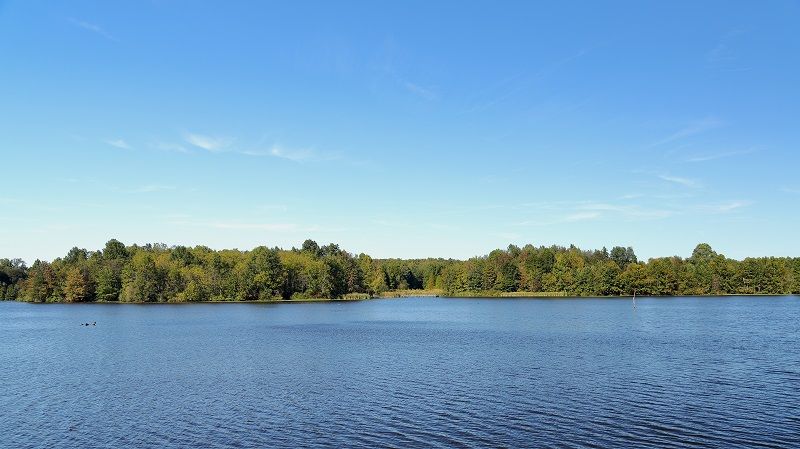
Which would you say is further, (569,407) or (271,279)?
(271,279)

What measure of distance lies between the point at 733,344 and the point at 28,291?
208871 millimetres

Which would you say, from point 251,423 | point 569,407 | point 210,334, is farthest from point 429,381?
point 210,334

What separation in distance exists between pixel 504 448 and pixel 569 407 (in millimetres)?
8613

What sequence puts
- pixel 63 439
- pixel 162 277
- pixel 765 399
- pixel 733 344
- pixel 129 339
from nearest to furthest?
pixel 63 439
pixel 765 399
pixel 733 344
pixel 129 339
pixel 162 277

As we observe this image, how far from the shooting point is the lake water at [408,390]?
29250 millimetres

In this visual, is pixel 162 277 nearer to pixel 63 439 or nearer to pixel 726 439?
pixel 63 439

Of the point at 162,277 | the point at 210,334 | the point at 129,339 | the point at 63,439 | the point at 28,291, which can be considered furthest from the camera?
the point at 28,291

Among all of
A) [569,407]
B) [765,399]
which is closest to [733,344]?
[765,399]

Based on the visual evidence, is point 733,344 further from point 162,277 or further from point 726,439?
point 162,277

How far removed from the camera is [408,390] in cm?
3919

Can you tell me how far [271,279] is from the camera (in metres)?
182

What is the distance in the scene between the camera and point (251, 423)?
32000mm

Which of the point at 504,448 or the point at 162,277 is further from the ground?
the point at 162,277

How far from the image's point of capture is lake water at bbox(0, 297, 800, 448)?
29.2 meters
